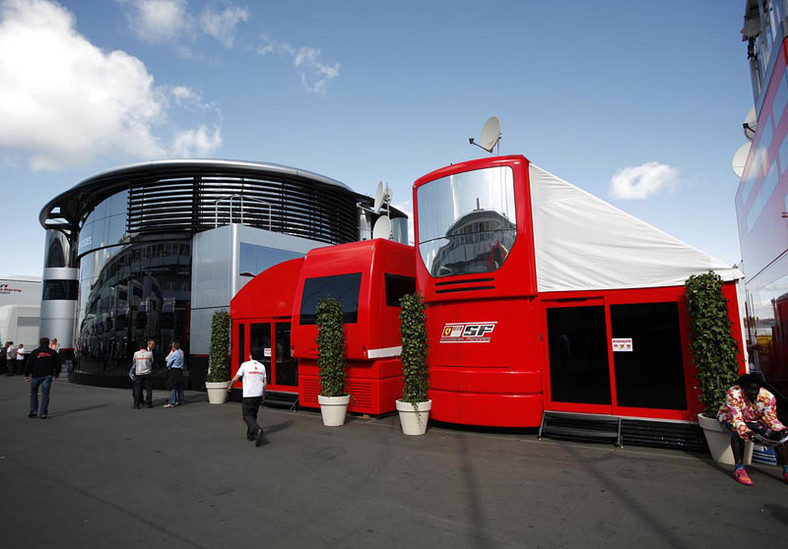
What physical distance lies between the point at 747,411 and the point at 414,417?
4.75m

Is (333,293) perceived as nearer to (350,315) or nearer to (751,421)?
(350,315)

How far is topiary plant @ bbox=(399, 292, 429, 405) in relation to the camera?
8.51 metres

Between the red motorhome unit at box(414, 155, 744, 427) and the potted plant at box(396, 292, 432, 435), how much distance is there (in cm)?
31

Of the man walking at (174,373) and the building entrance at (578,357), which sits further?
the man walking at (174,373)

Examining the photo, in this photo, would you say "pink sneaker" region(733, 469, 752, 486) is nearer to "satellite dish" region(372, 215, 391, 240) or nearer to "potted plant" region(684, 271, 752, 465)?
"potted plant" region(684, 271, 752, 465)

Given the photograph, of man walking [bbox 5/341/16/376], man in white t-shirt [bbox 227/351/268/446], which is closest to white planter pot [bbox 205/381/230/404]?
man in white t-shirt [bbox 227/351/268/446]

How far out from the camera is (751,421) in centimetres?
564

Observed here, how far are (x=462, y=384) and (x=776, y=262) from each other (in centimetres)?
639

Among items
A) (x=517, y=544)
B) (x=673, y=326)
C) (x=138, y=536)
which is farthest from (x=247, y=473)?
(x=673, y=326)

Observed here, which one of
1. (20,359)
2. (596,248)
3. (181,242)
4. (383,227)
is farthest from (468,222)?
(20,359)

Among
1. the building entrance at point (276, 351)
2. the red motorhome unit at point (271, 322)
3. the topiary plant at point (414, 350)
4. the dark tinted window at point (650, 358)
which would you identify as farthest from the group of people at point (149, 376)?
the dark tinted window at point (650, 358)

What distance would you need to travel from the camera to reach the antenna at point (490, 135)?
387 inches

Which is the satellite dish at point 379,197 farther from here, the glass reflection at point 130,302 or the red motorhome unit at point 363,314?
the glass reflection at point 130,302

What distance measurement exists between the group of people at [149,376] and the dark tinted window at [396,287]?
6435 millimetres
